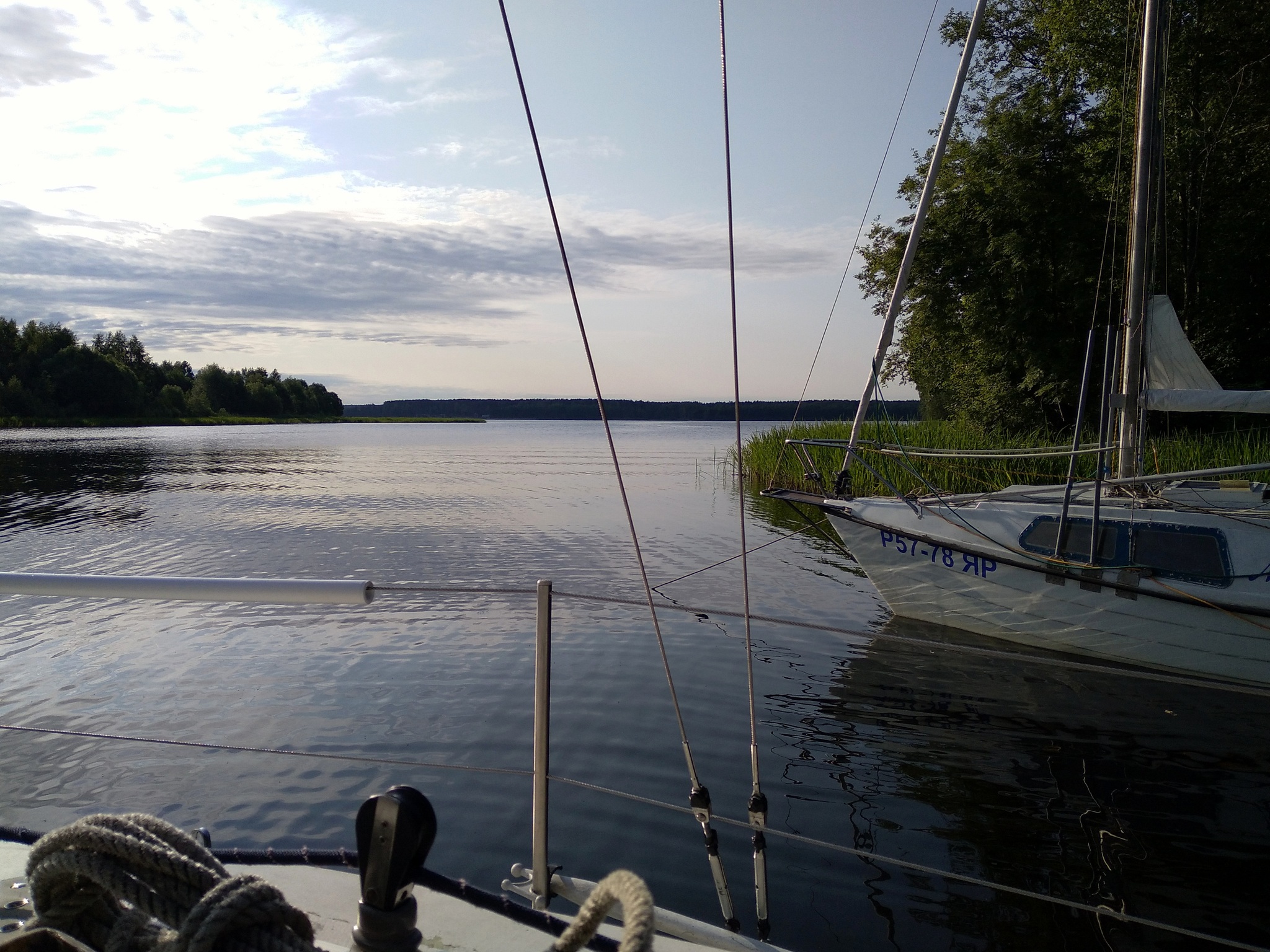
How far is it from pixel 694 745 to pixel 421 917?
5450mm

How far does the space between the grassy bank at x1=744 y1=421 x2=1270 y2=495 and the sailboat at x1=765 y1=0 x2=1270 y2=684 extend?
1.17 meters

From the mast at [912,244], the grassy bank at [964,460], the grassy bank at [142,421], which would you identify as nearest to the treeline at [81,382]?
Answer: the grassy bank at [142,421]

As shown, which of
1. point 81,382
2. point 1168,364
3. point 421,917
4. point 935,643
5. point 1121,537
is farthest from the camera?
point 81,382

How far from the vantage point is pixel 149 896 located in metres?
1.45

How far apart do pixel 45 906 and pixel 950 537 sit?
416 inches

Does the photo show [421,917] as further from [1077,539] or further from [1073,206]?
[1073,206]

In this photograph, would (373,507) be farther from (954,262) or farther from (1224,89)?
Result: (1224,89)

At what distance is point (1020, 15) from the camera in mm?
31453

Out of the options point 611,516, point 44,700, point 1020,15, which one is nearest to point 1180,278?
point 1020,15

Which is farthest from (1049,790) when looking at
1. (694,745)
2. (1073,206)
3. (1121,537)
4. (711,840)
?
(1073,206)

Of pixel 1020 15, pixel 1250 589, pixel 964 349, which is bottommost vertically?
pixel 1250 589

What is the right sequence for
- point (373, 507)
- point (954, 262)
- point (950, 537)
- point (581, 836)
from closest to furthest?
point (581, 836) → point (950, 537) → point (373, 507) → point (954, 262)

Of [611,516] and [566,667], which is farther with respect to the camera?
[611,516]

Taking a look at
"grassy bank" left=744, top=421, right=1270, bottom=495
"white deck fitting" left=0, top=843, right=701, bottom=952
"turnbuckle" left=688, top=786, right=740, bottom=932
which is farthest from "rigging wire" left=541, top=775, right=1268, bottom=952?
"grassy bank" left=744, top=421, right=1270, bottom=495
